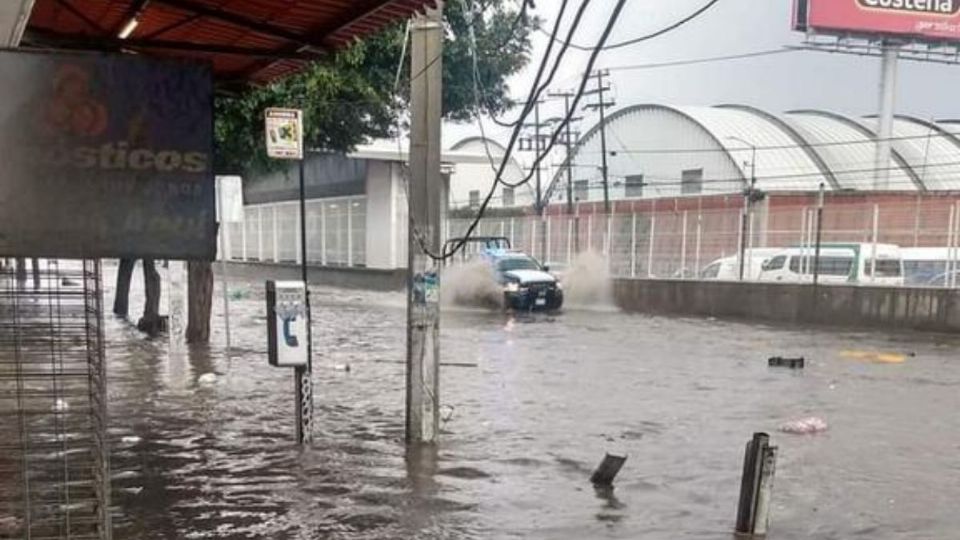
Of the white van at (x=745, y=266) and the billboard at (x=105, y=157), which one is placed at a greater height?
the billboard at (x=105, y=157)

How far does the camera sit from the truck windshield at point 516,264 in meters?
28.0

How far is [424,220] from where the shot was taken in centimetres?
828

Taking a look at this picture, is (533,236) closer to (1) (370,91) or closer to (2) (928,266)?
(2) (928,266)

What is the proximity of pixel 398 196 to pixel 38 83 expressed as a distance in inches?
1239

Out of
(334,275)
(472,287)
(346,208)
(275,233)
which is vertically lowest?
(334,275)

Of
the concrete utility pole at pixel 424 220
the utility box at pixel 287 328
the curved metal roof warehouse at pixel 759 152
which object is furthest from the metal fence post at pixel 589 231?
the utility box at pixel 287 328

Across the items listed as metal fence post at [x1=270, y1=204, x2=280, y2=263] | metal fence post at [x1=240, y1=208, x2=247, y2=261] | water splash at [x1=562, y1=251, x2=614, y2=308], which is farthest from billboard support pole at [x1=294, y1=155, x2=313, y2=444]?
metal fence post at [x1=240, y1=208, x2=247, y2=261]

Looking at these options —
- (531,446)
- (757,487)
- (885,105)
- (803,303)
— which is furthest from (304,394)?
(885,105)

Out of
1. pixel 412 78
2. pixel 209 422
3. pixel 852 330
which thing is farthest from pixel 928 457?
pixel 852 330

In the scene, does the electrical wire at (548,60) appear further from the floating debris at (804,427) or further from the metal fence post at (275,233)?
the metal fence post at (275,233)

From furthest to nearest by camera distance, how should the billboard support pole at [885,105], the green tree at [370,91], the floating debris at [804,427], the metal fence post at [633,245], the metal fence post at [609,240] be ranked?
the billboard support pole at [885,105]
the metal fence post at [609,240]
the metal fence post at [633,245]
the green tree at [370,91]
the floating debris at [804,427]

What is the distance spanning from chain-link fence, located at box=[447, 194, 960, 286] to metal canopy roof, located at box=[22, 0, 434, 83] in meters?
18.9

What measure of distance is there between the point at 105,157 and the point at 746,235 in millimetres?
23650

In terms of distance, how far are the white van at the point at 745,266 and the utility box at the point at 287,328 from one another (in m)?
20.1
